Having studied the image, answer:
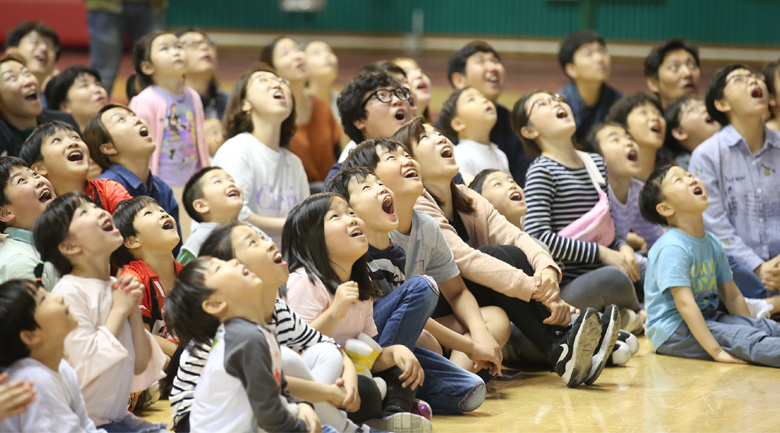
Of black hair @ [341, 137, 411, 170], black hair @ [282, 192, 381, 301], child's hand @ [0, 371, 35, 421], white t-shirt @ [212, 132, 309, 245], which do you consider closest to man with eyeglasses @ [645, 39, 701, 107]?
white t-shirt @ [212, 132, 309, 245]

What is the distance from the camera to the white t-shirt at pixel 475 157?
4.02 meters

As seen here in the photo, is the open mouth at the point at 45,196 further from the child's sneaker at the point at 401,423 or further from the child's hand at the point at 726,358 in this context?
the child's hand at the point at 726,358

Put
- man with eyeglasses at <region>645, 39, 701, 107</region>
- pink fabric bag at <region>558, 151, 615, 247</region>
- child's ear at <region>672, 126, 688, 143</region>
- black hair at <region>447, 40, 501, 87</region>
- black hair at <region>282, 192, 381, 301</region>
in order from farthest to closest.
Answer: man with eyeglasses at <region>645, 39, 701, 107</region> → black hair at <region>447, 40, 501, 87</region> → child's ear at <region>672, 126, 688, 143</region> → pink fabric bag at <region>558, 151, 615, 247</region> → black hair at <region>282, 192, 381, 301</region>

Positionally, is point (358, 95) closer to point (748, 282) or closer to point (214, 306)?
point (214, 306)

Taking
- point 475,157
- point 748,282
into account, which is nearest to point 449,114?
point 475,157

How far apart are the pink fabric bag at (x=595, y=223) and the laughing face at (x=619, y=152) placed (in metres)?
0.27

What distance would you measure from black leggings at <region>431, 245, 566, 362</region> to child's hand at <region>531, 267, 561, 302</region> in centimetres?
4

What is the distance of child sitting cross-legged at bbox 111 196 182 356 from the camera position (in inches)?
110

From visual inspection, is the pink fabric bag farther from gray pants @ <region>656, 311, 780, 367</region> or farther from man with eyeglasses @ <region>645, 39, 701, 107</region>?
man with eyeglasses @ <region>645, 39, 701, 107</region>

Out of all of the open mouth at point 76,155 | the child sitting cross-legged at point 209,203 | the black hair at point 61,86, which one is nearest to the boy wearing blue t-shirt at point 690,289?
the child sitting cross-legged at point 209,203

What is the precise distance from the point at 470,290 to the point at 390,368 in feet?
2.11

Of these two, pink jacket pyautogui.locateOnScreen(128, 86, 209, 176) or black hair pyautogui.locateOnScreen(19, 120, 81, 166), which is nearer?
black hair pyautogui.locateOnScreen(19, 120, 81, 166)

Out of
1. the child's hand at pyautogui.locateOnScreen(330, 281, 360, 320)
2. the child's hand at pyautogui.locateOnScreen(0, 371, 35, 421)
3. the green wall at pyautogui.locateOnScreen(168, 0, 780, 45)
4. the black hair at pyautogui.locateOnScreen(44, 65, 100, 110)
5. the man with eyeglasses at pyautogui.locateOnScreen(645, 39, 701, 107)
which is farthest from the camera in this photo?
the green wall at pyautogui.locateOnScreen(168, 0, 780, 45)

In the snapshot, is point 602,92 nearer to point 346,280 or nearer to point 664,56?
point 664,56
